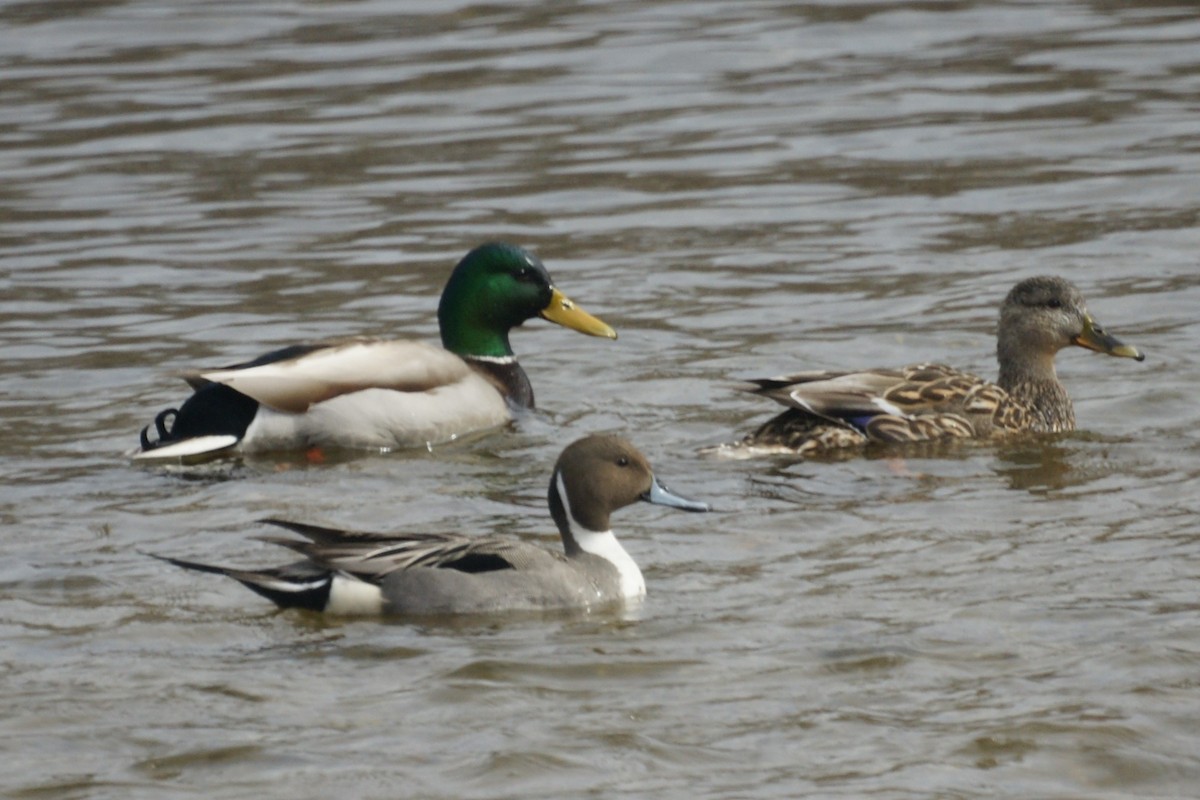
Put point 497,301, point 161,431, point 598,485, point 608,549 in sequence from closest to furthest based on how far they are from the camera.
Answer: point 608,549 < point 598,485 < point 161,431 < point 497,301

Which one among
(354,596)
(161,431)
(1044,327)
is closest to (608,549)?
(354,596)

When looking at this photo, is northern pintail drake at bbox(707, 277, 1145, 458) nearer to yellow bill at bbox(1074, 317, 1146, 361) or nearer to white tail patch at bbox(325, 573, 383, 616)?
yellow bill at bbox(1074, 317, 1146, 361)

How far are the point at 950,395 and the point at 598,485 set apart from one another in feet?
8.43

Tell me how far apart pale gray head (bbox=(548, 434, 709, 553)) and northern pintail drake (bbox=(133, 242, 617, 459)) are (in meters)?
2.51

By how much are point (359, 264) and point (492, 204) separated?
1.71 meters

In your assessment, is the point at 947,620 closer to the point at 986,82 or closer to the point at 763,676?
the point at 763,676

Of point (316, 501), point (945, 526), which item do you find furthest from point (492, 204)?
point (945, 526)

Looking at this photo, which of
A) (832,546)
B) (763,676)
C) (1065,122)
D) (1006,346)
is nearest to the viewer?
(763,676)

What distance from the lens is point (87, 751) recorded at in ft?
21.9

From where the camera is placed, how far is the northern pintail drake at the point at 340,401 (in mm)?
10531

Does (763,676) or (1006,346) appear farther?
(1006,346)

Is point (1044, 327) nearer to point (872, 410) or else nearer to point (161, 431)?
point (872, 410)

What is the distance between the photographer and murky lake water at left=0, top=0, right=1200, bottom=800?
22.0 feet

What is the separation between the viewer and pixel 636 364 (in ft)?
39.4
